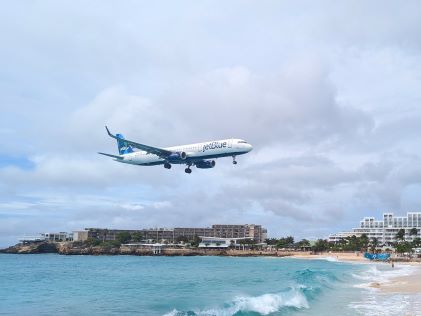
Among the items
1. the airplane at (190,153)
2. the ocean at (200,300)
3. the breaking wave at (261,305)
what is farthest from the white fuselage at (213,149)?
the breaking wave at (261,305)

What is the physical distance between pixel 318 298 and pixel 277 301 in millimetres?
5126

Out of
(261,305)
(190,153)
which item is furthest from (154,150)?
(261,305)

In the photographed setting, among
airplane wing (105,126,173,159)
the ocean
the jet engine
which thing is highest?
airplane wing (105,126,173,159)

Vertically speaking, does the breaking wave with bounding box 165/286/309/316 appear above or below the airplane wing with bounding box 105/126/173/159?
below

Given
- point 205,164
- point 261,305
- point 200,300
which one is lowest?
point 200,300

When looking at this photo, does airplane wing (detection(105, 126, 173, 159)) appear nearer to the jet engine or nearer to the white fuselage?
the white fuselage

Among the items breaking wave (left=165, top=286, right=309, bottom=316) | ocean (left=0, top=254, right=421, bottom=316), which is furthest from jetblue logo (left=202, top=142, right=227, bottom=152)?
breaking wave (left=165, top=286, right=309, bottom=316)

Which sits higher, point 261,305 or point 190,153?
point 190,153

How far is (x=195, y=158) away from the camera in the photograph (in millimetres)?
59906

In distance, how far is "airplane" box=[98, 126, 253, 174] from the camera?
5709 centimetres

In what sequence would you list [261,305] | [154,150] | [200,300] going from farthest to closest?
[154,150] < [200,300] < [261,305]

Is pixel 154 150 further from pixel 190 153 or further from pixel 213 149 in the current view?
pixel 213 149

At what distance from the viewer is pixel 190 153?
59781mm

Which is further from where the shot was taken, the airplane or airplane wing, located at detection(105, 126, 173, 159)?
airplane wing, located at detection(105, 126, 173, 159)
